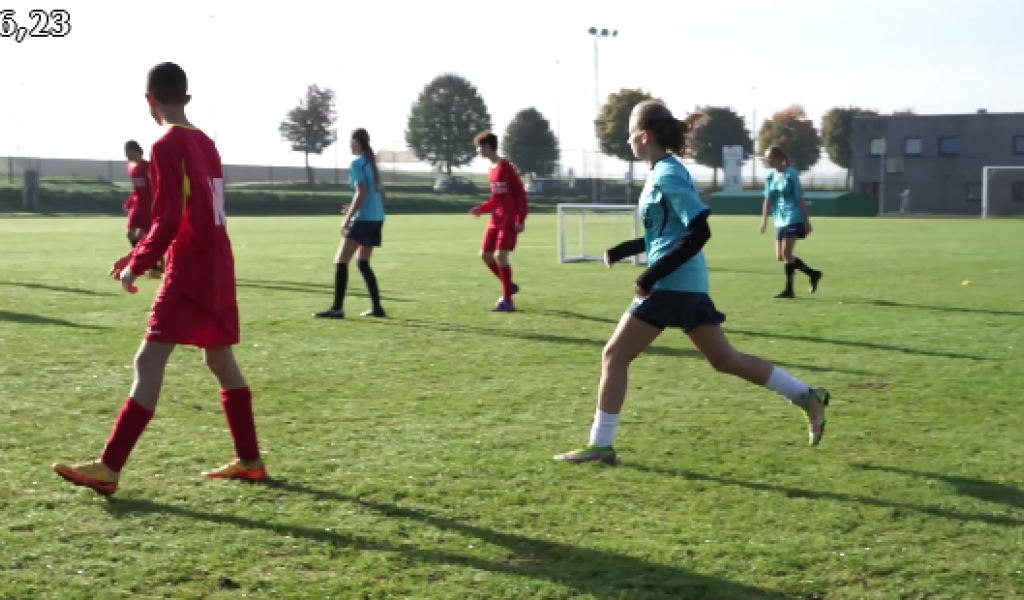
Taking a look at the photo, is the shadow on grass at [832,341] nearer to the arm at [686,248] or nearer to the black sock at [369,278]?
the black sock at [369,278]

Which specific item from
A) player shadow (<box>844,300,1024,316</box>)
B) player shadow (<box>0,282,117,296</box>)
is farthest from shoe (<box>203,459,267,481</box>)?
player shadow (<box>844,300,1024,316</box>)

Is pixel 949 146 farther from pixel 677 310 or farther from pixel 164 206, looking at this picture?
pixel 164 206

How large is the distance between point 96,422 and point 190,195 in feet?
7.25

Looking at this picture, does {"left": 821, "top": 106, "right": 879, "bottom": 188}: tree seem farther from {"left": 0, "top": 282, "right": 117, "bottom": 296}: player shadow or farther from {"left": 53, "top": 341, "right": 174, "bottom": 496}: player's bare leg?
{"left": 53, "top": 341, "right": 174, "bottom": 496}: player's bare leg

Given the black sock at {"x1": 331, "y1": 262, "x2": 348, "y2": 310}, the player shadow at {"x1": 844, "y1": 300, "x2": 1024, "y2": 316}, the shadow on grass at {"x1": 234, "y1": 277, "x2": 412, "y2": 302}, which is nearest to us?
the black sock at {"x1": 331, "y1": 262, "x2": 348, "y2": 310}

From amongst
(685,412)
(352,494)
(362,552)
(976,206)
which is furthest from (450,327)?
(976,206)

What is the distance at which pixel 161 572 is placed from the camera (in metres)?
4.05

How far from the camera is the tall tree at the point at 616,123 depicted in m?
95.0

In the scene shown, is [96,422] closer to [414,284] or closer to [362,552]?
[362,552]

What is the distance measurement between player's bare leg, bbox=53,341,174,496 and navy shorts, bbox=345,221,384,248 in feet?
22.5

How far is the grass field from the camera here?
4.11 metres

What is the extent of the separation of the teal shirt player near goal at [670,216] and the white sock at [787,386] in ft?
2.22

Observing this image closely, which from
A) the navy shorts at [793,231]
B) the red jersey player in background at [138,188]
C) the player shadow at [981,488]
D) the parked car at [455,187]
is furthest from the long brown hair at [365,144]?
the parked car at [455,187]

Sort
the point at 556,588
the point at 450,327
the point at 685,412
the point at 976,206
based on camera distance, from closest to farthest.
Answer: the point at 556,588, the point at 685,412, the point at 450,327, the point at 976,206
